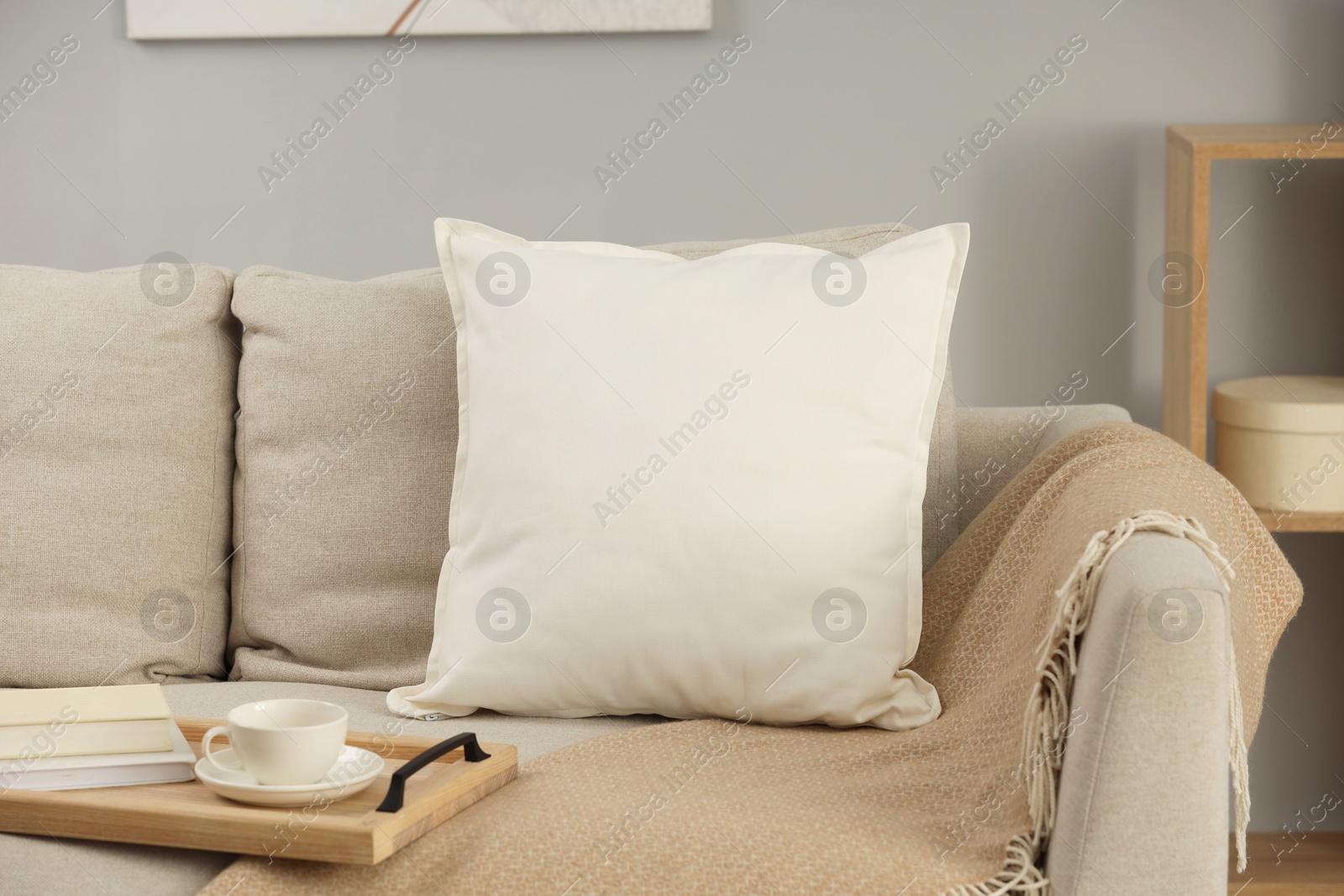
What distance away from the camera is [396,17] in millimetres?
1858

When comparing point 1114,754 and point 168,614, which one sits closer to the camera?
point 1114,754

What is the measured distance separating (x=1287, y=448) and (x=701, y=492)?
37.8 inches

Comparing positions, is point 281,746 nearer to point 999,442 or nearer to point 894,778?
point 894,778

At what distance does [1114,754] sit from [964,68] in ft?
4.41

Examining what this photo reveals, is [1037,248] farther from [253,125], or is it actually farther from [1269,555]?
[253,125]

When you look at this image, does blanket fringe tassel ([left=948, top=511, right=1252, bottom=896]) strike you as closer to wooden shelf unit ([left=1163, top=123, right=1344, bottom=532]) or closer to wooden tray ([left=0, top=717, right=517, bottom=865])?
wooden tray ([left=0, top=717, right=517, bottom=865])

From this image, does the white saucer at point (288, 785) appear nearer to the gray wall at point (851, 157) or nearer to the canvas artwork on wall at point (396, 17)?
the gray wall at point (851, 157)

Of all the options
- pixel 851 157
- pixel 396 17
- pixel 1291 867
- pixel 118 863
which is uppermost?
pixel 396 17

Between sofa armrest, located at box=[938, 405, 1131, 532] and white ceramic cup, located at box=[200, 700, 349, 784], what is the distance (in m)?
0.76

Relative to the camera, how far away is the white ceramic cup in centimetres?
79

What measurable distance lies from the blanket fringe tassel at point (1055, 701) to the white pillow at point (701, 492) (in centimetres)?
22

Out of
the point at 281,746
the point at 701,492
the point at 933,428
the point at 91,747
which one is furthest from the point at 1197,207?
the point at 91,747

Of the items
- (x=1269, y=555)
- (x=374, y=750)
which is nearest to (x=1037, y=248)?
(x=1269, y=555)

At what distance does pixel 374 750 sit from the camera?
3.03 feet
